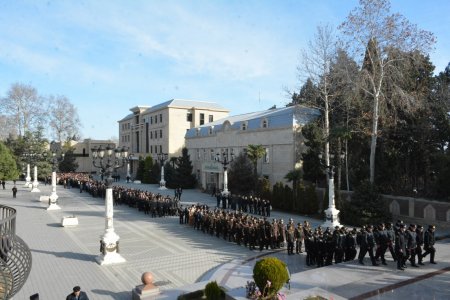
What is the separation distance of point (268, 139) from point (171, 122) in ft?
81.2

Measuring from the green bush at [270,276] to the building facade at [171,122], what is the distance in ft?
160

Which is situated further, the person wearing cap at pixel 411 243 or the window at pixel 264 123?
the window at pixel 264 123

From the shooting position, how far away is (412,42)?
23.3 meters

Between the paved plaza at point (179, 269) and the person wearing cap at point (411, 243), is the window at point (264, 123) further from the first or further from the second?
the person wearing cap at point (411, 243)

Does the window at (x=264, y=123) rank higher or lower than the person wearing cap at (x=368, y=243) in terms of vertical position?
higher

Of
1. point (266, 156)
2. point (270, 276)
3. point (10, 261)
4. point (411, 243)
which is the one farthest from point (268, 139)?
point (10, 261)

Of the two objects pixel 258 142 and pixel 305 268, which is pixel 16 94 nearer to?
pixel 258 142

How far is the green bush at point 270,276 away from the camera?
8.26 meters

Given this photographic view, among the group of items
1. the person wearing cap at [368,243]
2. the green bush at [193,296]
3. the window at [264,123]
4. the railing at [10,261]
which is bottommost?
the green bush at [193,296]

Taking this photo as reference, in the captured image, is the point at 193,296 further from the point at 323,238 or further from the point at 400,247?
the point at 400,247

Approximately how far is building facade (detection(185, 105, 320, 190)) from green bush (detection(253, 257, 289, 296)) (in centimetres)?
2400

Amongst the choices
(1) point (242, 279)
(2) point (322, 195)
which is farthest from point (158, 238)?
(2) point (322, 195)

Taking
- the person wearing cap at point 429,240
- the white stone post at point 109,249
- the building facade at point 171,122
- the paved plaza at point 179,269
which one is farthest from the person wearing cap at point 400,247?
the building facade at point 171,122

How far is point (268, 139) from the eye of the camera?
115ft
